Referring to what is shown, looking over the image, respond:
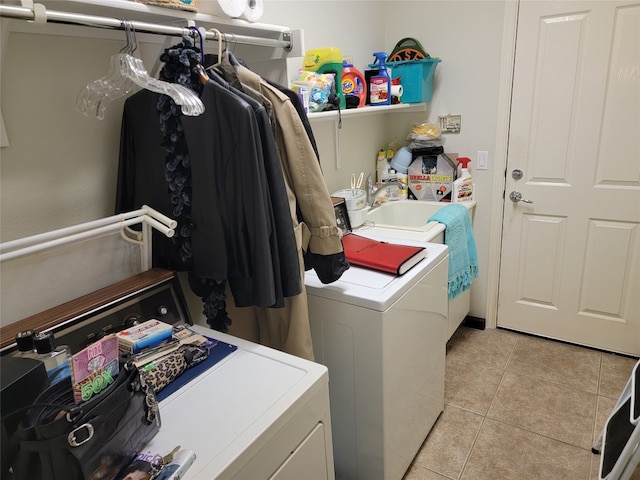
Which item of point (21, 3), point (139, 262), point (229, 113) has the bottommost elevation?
point (139, 262)

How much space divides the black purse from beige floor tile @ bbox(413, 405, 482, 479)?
1.46 m

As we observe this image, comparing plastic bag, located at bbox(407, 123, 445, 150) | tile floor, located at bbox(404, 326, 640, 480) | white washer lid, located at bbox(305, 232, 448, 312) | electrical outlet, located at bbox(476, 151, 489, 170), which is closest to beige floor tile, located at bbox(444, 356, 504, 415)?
tile floor, located at bbox(404, 326, 640, 480)

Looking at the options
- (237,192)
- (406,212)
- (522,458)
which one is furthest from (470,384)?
(237,192)

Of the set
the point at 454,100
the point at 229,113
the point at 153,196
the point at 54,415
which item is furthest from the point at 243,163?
the point at 454,100

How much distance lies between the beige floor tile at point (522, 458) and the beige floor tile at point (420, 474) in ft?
0.35

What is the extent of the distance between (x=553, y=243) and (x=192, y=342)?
2.29 m

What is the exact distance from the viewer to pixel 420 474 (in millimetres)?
1850

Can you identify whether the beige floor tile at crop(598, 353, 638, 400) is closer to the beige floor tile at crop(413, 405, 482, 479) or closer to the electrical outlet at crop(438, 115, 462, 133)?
the beige floor tile at crop(413, 405, 482, 479)

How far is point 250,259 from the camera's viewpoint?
48.1 inches

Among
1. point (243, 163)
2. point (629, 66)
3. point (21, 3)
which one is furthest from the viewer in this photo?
point (629, 66)

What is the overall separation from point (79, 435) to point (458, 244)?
204 cm

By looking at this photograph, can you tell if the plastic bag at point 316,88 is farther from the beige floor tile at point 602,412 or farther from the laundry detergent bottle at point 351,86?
the beige floor tile at point 602,412

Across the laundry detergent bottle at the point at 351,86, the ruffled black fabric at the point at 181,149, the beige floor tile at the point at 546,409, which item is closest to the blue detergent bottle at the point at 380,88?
the laundry detergent bottle at the point at 351,86

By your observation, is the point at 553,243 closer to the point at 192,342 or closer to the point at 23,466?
the point at 192,342
